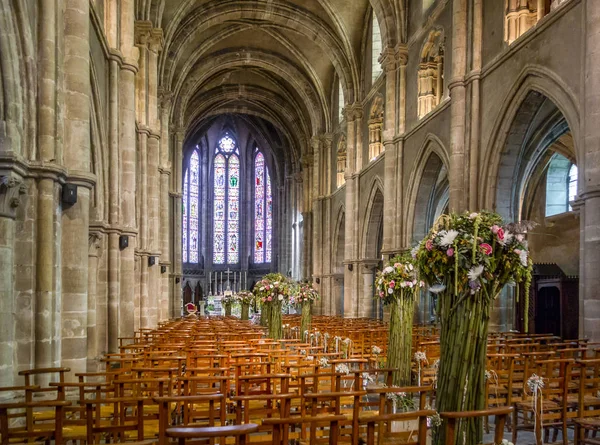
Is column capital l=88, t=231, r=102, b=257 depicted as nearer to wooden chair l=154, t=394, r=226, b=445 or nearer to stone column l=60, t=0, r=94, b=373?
stone column l=60, t=0, r=94, b=373

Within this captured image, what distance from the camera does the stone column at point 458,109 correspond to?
55.3ft

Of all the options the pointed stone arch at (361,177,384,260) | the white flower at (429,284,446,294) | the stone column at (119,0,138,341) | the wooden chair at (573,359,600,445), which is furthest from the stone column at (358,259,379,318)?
the white flower at (429,284,446,294)

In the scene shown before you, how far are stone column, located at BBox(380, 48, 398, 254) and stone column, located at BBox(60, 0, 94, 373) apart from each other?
1541 cm

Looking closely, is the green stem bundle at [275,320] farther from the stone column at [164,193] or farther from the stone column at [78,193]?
the stone column at [164,193]

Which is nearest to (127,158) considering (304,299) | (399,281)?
(304,299)

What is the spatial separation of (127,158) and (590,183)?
37.2ft

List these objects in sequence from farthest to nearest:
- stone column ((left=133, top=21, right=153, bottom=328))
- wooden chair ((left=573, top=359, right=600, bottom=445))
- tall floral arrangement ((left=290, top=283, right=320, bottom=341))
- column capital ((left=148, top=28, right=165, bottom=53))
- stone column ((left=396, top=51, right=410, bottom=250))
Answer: stone column ((left=396, top=51, right=410, bottom=250)), column capital ((left=148, top=28, right=165, bottom=53)), stone column ((left=133, top=21, right=153, bottom=328)), tall floral arrangement ((left=290, top=283, right=320, bottom=341)), wooden chair ((left=573, top=359, right=600, bottom=445))

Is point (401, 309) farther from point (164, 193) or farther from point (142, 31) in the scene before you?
point (164, 193)

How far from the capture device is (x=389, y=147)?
24141 mm

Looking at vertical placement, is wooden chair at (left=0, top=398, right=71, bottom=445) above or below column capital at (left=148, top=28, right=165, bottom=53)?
below

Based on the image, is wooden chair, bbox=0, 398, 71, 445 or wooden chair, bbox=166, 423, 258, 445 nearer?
wooden chair, bbox=166, 423, 258, 445

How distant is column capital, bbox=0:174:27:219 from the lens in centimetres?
762

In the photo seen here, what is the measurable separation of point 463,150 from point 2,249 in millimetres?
12752

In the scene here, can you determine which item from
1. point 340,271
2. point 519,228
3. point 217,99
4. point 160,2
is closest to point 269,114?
point 217,99
